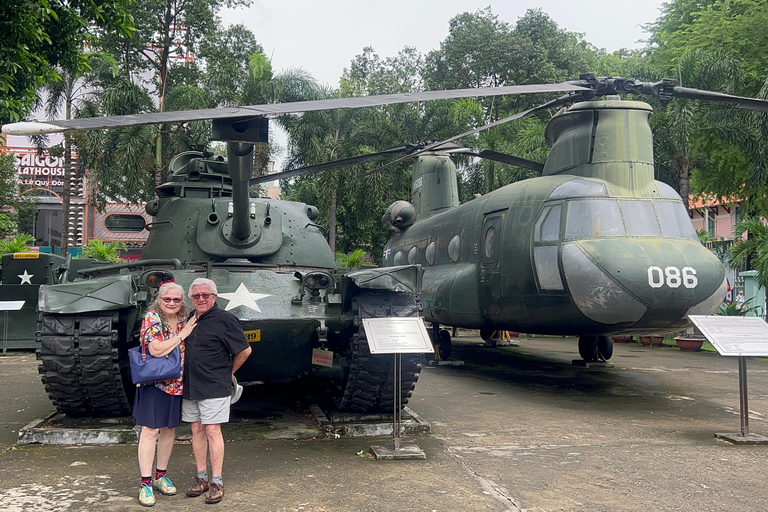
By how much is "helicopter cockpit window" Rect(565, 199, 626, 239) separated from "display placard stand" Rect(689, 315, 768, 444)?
1.90 metres

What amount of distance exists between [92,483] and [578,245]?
6.04 metres

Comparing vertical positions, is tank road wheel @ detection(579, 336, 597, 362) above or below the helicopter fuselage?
below

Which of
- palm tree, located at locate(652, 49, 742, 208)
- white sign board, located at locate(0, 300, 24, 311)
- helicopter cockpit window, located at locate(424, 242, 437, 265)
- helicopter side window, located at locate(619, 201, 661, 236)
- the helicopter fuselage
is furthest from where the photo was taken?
palm tree, located at locate(652, 49, 742, 208)

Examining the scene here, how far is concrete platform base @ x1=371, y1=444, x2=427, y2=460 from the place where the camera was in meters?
5.78

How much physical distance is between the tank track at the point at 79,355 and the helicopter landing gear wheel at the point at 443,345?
7.85m

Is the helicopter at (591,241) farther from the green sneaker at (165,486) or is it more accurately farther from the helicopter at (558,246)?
the green sneaker at (165,486)

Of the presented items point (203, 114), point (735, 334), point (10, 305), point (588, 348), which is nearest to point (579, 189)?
point (735, 334)

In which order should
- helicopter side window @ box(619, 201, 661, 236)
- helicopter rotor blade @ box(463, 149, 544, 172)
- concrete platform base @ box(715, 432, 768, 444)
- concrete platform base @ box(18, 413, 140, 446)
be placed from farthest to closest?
helicopter rotor blade @ box(463, 149, 544, 172)
helicopter side window @ box(619, 201, 661, 236)
concrete platform base @ box(715, 432, 768, 444)
concrete platform base @ box(18, 413, 140, 446)

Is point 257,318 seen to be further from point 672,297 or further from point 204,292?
point 672,297

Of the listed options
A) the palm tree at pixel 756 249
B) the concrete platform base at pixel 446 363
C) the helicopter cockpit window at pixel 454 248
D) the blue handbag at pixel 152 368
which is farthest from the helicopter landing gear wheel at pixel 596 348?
the blue handbag at pixel 152 368

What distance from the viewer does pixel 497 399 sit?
9.14 meters

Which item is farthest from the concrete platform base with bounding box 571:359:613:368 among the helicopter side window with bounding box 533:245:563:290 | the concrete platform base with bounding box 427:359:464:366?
the helicopter side window with bounding box 533:245:563:290

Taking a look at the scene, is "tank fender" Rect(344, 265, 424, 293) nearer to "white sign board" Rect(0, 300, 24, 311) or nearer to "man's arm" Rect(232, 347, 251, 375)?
"man's arm" Rect(232, 347, 251, 375)

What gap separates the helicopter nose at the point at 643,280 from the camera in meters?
8.14
